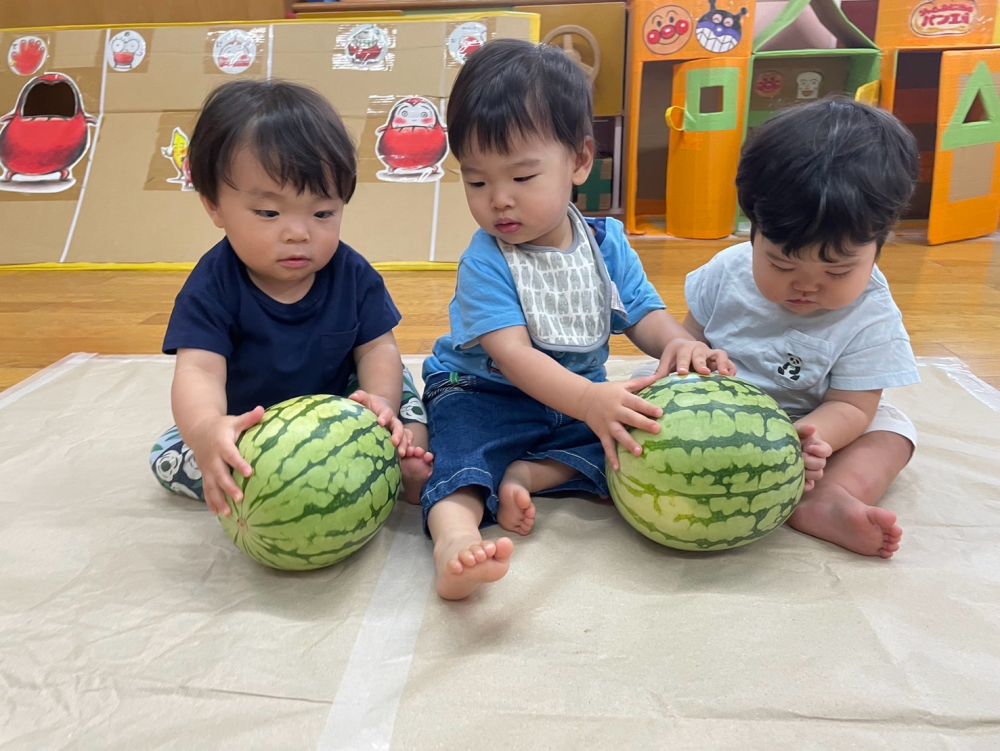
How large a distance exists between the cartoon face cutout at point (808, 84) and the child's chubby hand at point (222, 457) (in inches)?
137

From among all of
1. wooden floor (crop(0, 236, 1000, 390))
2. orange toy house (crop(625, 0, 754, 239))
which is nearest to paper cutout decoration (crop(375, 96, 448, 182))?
wooden floor (crop(0, 236, 1000, 390))

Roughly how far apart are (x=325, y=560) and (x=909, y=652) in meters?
0.74

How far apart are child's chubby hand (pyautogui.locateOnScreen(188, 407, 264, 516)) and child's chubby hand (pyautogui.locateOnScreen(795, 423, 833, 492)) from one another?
772 millimetres

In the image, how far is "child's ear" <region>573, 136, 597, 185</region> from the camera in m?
1.27

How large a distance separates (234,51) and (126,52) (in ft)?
1.62

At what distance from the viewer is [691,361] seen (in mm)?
1207

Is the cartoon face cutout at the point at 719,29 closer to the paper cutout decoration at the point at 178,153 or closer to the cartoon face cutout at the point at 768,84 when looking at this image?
the cartoon face cutout at the point at 768,84

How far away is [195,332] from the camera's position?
1205 mm

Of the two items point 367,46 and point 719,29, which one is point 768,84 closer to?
point 719,29

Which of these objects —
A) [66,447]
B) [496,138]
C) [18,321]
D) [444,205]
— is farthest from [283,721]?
[444,205]

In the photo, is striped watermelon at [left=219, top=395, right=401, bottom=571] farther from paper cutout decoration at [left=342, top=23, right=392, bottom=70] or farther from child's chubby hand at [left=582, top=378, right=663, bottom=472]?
paper cutout decoration at [left=342, top=23, right=392, bottom=70]

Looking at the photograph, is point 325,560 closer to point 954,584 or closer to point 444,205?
point 954,584

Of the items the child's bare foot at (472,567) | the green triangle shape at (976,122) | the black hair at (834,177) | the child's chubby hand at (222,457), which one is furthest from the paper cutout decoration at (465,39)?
the child's bare foot at (472,567)

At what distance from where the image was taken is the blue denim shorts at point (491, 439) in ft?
3.93
